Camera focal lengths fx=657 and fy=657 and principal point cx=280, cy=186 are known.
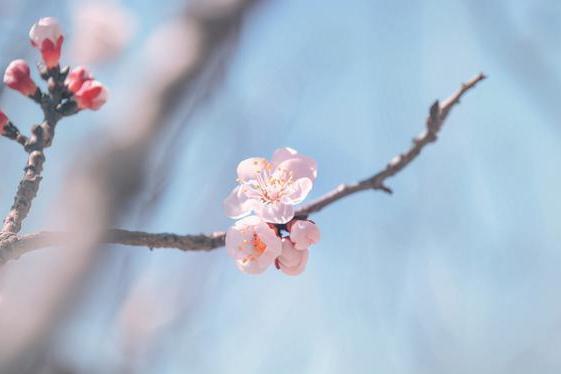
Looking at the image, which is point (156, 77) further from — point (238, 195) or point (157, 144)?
point (238, 195)

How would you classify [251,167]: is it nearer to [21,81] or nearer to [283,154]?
[283,154]

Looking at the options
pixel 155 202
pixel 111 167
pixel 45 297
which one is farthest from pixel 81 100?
pixel 45 297

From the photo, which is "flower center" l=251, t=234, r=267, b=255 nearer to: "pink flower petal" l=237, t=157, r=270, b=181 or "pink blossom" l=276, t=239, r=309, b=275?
"pink blossom" l=276, t=239, r=309, b=275

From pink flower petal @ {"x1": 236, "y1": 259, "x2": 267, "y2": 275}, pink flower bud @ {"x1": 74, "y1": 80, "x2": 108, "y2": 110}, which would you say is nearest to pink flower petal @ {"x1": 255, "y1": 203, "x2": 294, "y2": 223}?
pink flower petal @ {"x1": 236, "y1": 259, "x2": 267, "y2": 275}

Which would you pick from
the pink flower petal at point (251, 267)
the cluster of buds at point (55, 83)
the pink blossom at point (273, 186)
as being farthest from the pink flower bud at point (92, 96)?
the pink flower petal at point (251, 267)

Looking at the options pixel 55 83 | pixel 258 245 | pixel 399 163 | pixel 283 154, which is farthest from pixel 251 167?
pixel 55 83

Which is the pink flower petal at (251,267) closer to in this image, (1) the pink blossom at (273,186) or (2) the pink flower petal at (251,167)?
(1) the pink blossom at (273,186)
